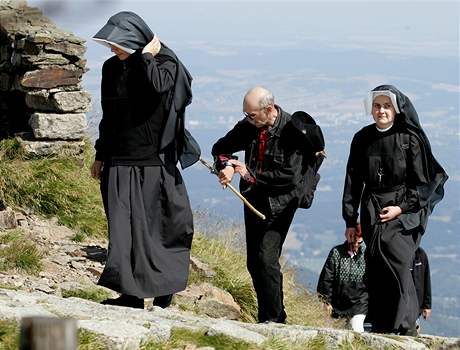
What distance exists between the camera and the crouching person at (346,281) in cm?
970

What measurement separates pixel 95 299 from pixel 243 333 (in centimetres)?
234

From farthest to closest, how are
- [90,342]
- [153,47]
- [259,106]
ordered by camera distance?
[259,106] → [153,47] → [90,342]

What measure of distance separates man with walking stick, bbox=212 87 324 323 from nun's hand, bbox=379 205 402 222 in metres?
0.59

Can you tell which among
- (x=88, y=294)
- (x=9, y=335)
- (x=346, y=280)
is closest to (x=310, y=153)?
(x=346, y=280)

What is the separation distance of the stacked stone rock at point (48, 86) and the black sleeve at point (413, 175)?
5097 millimetres

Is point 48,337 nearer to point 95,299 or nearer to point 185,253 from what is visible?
point 185,253

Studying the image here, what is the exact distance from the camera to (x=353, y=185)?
8.52 metres

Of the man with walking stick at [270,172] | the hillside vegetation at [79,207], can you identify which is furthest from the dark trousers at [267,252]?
the hillside vegetation at [79,207]

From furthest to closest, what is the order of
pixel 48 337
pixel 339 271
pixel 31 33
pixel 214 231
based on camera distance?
pixel 214 231, pixel 31 33, pixel 339 271, pixel 48 337

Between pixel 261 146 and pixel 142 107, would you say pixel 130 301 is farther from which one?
pixel 261 146

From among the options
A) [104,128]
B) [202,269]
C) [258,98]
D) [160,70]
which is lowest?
[202,269]

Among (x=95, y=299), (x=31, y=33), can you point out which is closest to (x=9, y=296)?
(x=95, y=299)

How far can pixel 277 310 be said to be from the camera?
8516 millimetres

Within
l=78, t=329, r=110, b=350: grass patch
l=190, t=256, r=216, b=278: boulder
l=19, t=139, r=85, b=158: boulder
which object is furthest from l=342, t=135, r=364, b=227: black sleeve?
l=19, t=139, r=85, b=158: boulder
